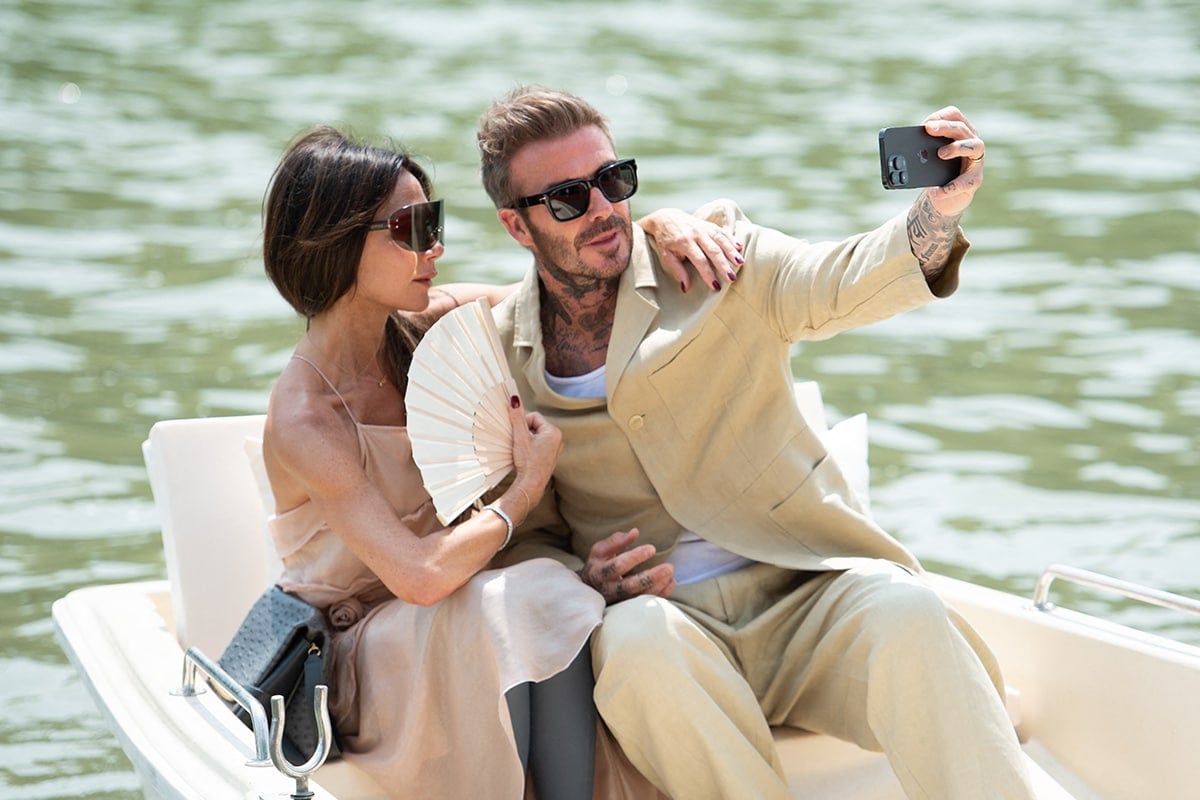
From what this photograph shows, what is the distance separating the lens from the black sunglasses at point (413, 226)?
3.50 meters

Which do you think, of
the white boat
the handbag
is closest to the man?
the white boat

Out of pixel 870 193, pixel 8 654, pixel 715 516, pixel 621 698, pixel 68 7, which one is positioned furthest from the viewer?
pixel 68 7

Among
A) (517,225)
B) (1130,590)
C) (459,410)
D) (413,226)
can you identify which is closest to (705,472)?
(459,410)

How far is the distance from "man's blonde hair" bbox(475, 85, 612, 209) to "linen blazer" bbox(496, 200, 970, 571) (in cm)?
35

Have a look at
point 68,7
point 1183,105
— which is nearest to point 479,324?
point 1183,105

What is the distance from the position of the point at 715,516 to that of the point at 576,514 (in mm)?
336

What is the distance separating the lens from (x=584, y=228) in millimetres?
3623

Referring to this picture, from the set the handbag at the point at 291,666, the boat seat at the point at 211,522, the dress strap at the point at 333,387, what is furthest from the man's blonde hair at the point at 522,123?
the handbag at the point at 291,666

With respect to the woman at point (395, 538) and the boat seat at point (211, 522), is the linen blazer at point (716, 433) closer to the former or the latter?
the woman at point (395, 538)

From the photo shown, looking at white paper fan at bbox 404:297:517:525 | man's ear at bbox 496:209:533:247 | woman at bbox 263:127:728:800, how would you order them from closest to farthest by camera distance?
woman at bbox 263:127:728:800, white paper fan at bbox 404:297:517:525, man's ear at bbox 496:209:533:247

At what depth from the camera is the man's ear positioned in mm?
3732

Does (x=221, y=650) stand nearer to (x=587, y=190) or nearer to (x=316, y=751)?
(x=316, y=751)

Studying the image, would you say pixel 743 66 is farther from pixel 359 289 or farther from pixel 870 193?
pixel 359 289

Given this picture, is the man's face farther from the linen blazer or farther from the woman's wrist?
the woman's wrist
